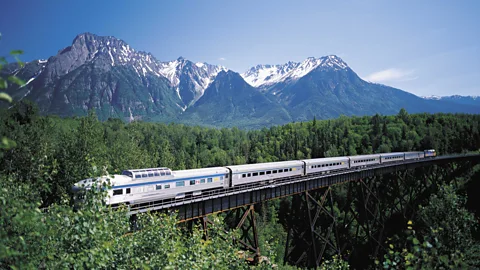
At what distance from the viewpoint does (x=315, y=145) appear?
9494cm

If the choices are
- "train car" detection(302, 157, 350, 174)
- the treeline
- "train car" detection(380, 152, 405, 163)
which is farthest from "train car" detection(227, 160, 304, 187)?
the treeline

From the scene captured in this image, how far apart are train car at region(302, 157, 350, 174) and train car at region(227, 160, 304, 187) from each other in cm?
153

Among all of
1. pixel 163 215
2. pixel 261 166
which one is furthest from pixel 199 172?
pixel 261 166

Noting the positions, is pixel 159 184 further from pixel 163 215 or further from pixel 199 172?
pixel 163 215

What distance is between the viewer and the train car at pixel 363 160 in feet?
132

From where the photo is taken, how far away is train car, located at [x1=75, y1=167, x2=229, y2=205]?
753 inches

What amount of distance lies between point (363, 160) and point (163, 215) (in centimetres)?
3391

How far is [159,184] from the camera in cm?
2103

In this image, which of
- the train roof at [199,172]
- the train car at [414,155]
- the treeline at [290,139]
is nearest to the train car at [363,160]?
the train car at [414,155]

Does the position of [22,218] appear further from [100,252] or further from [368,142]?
[368,142]

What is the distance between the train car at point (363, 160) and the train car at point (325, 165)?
1270mm

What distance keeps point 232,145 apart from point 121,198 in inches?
3914

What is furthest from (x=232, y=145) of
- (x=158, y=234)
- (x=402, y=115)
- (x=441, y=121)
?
(x=158, y=234)

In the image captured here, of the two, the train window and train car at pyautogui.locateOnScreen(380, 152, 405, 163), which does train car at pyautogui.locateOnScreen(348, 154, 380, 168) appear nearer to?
train car at pyautogui.locateOnScreen(380, 152, 405, 163)
